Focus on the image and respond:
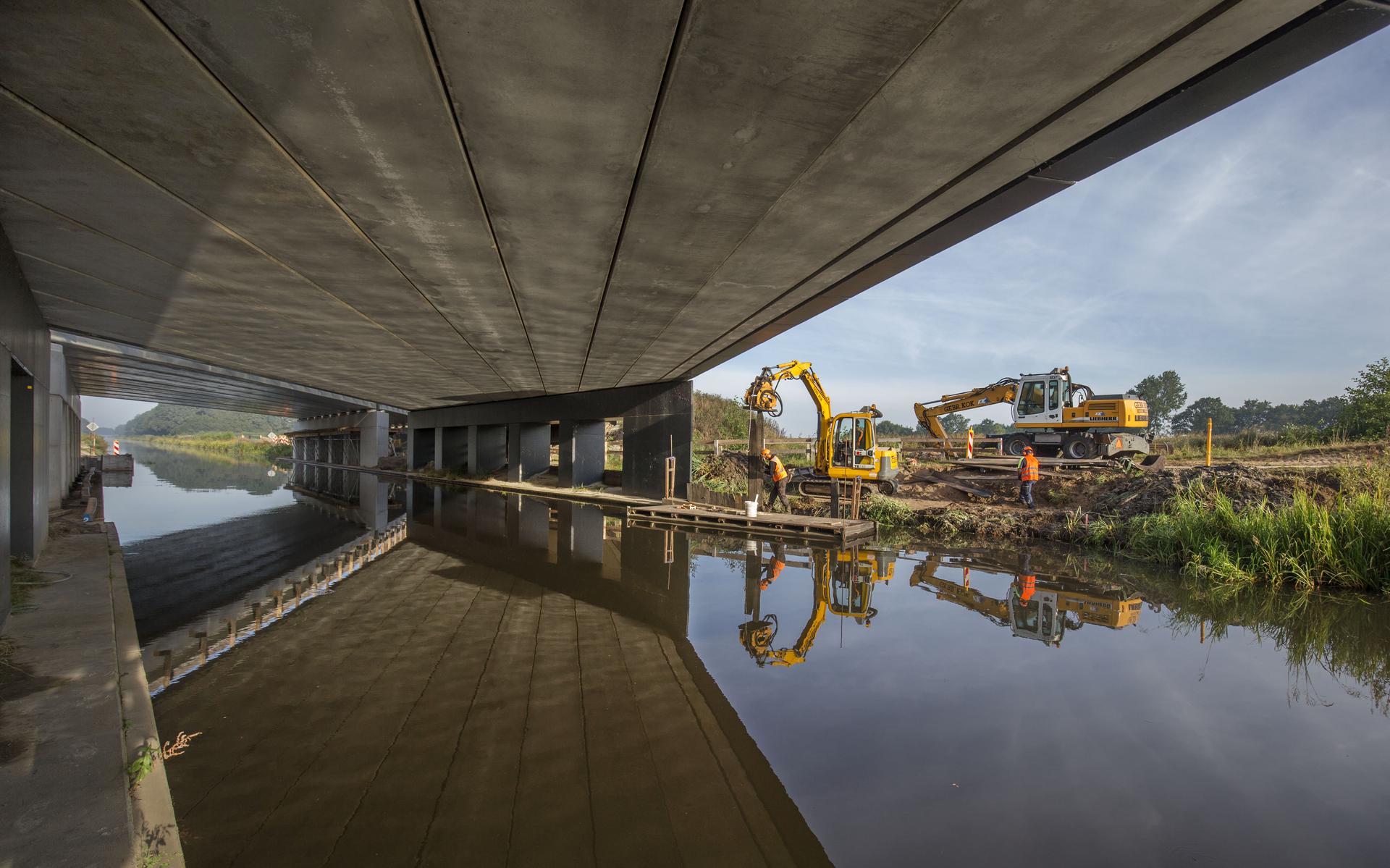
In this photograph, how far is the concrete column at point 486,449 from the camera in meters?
31.5

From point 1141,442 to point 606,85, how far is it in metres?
21.1

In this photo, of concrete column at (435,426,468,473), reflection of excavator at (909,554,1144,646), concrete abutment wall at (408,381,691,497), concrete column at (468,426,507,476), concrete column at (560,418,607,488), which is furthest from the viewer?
concrete column at (435,426,468,473)

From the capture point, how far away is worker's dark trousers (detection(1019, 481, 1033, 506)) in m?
16.1

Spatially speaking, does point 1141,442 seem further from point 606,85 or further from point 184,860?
point 184,860

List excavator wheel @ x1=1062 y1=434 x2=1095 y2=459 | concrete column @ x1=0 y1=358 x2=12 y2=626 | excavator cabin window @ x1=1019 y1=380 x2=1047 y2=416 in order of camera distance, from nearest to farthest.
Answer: concrete column @ x1=0 y1=358 x2=12 y2=626, excavator wheel @ x1=1062 y1=434 x2=1095 y2=459, excavator cabin window @ x1=1019 y1=380 x2=1047 y2=416

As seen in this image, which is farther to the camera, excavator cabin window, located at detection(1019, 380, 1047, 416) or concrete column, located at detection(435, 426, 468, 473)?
concrete column, located at detection(435, 426, 468, 473)

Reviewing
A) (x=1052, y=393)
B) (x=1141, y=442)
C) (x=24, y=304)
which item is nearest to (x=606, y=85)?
(x=24, y=304)

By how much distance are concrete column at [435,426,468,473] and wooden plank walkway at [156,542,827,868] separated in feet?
95.3

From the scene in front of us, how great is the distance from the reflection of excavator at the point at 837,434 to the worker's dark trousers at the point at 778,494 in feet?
4.61

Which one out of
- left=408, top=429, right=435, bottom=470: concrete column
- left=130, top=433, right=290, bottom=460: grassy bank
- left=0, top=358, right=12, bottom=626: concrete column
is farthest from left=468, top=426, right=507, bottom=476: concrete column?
left=130, top=433, right=290, bottom=460: grassy bank

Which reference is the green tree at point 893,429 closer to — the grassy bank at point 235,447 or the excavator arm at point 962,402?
the excavator arm at point 962,402

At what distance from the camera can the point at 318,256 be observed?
7.47 meters

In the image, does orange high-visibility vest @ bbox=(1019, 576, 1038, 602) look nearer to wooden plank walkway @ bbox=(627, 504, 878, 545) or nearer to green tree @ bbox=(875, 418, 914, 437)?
wooden plank walkway @ bbox=(627, 504, 878, 545)

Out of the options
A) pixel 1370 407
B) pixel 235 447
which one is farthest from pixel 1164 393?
pixel 235 447
